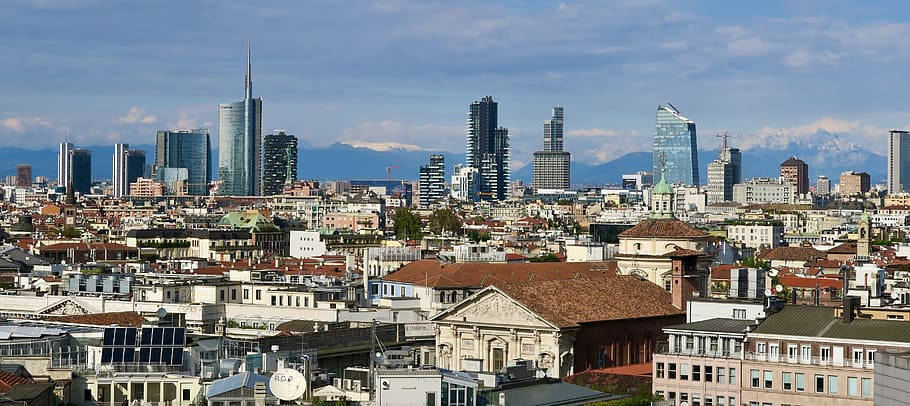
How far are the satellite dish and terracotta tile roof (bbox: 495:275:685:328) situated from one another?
22621 millimetres

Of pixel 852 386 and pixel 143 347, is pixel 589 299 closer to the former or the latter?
pixel 852 386

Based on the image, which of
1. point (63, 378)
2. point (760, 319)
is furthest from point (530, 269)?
point (63, 378)

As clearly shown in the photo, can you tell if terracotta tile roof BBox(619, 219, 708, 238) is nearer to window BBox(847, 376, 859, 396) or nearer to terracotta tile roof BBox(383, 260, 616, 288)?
terracotta tile roof BBox(383, 260, 616, 288)

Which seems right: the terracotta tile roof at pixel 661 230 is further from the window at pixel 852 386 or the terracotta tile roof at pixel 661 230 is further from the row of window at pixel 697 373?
the window at pixel 852 386

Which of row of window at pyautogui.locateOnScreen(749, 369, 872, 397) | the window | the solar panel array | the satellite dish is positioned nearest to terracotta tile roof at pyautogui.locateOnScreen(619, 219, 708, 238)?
row of window at pyautogui.locateOnScreen(749, 369, 872, 397)

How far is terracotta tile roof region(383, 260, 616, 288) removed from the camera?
8238 cm

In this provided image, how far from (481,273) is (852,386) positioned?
121 ft

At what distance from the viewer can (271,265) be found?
120188mm

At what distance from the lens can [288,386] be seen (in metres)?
39.2

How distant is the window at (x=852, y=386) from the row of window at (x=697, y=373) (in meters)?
3.52

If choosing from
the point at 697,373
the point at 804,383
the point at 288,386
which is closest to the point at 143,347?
the point at 288,386

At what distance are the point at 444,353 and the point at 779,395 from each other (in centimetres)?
1716

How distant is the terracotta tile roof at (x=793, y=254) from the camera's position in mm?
163488

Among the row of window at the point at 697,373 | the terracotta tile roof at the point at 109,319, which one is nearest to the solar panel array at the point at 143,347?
the row of window at the point at 697,373
